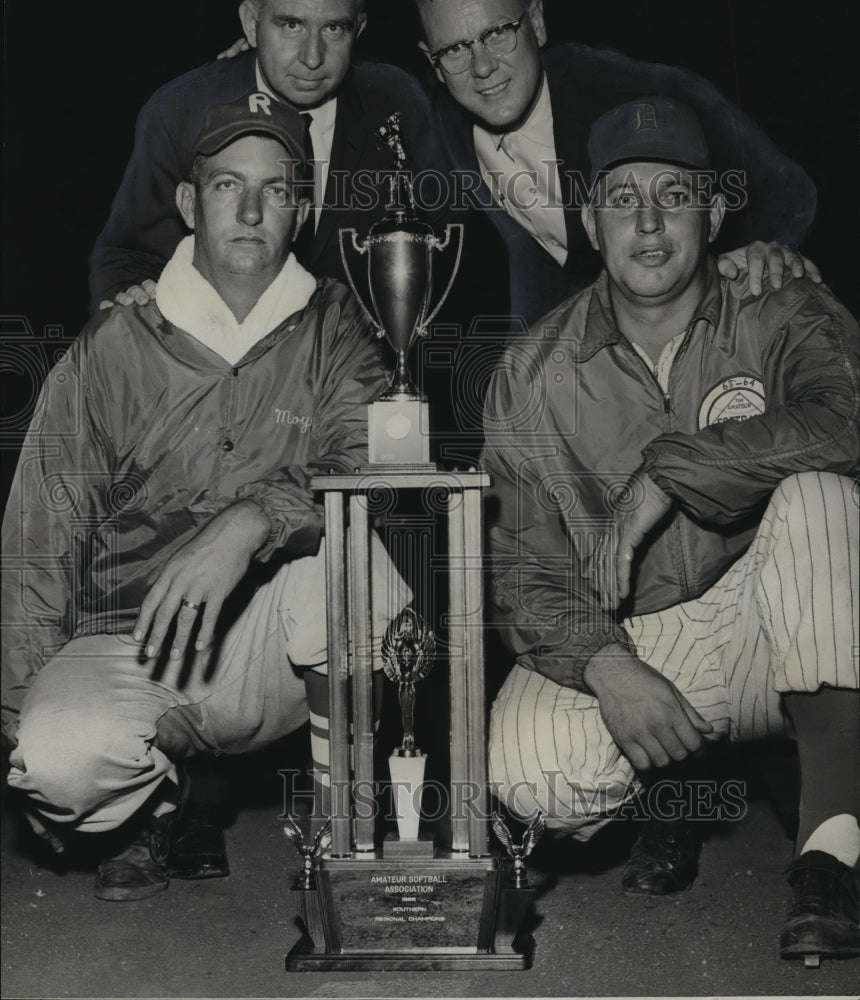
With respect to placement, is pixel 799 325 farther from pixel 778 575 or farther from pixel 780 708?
pixel 780 708

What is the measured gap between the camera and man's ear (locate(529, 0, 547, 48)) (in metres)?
3.26

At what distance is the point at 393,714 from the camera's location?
364cm

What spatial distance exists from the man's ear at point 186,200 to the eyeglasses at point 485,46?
2.00 feet

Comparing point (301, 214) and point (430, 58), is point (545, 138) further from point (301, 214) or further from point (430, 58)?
point (301, 214)

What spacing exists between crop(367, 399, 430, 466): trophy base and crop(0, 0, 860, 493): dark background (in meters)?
0.84

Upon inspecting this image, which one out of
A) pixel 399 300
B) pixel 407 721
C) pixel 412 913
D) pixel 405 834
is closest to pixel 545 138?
pixel 399 300

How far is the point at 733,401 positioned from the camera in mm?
3232

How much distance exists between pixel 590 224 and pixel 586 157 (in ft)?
0.49

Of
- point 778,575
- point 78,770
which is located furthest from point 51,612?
point 778,575

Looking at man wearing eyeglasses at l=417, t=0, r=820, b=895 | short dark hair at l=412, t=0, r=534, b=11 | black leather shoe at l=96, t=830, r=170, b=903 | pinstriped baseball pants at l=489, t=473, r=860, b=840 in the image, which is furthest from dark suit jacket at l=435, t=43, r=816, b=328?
black leather shoe at l=96, t=830, r=170, b=903

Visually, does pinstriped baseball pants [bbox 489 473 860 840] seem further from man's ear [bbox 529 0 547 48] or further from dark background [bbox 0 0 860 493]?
man's ear [bbox 529 0 547 48]

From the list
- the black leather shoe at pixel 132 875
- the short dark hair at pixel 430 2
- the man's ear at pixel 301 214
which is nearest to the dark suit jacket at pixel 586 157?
the short dark hair at pixel 430 2

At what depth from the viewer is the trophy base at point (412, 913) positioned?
9.33ft

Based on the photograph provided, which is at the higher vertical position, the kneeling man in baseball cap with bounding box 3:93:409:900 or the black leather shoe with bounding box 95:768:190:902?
the kneeling man in baseball cap with bounding box 3:93:409:900
